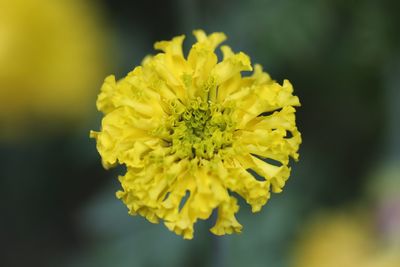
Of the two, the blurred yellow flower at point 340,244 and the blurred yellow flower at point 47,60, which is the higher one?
the blurred yellow flower at point 47,60

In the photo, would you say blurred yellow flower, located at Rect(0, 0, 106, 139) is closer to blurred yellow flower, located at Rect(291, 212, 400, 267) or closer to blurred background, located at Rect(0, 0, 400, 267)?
blurred background, located at Rect(0, 0, 400, 267)

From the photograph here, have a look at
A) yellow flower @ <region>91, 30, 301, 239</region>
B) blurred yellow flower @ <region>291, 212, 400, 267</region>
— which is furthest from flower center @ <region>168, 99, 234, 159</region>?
blurred yellow flower @ <region>291, 212, 400, 267</region>

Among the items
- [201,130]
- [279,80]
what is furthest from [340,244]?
[201,130]

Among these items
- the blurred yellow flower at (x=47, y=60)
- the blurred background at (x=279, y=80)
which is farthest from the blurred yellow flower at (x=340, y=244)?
the blurred yellow flower at (x=47, y=60)

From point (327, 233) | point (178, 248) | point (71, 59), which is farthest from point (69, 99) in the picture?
point (327, 233)

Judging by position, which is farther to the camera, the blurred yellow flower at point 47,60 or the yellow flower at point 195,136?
the blurred yellow flower at point 47,60

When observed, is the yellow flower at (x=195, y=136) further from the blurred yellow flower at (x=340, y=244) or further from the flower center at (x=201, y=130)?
the blurred yellow flower at (x=340, y=244)

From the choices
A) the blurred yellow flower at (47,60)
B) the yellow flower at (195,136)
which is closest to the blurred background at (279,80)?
the blurred yellow flower at (47,60)
